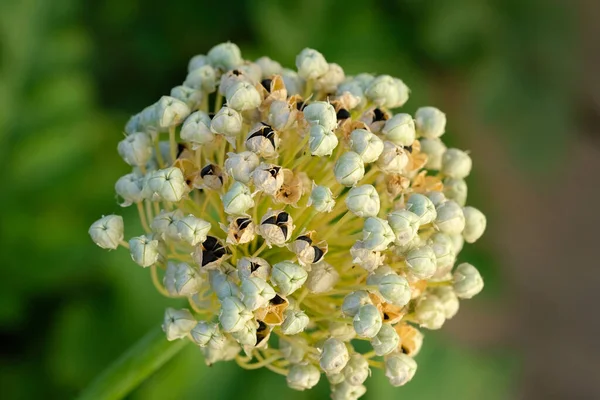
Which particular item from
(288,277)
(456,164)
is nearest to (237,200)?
(288,277)

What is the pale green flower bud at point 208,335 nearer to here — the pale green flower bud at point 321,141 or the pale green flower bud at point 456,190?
the pale green flower bud at point 321,141

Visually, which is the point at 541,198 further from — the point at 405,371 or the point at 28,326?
the point at 405,371

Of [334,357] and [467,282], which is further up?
[467,282]

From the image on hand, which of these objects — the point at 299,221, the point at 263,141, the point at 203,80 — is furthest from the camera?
the point at 203,80

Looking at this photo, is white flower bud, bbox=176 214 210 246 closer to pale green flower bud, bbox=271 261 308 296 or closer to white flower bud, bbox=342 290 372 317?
pale green flower bud, bbox=271 261 308 296

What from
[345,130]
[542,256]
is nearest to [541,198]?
[542,256]

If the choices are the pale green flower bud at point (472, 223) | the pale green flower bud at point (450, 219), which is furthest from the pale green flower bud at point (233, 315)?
the pale green flower bud at point (472, 223)

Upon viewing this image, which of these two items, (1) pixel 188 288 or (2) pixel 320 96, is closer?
(1) pixel 188 288

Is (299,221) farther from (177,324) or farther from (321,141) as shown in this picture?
(177,324)
